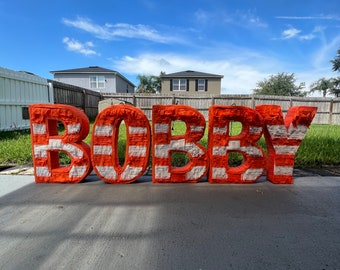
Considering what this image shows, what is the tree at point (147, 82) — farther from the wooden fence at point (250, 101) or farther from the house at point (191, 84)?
the wooden fence at point (250, 101)

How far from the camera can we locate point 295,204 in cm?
252

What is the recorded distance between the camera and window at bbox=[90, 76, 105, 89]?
22.2 metres

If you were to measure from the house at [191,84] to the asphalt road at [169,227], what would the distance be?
19.2 metres

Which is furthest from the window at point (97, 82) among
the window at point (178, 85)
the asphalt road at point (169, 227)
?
the asphalt road at point (169, 227)

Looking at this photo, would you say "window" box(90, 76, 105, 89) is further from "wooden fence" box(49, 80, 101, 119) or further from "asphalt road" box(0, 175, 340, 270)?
"asphalt road" box(0, 175, 340, 270)

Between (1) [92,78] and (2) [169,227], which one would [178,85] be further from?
(2) [169,227]

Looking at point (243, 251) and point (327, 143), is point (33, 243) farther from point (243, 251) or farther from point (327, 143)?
point (327, 143)

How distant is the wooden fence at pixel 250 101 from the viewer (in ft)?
43.7

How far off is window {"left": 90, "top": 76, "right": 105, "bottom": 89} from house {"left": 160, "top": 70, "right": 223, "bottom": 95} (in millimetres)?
5922

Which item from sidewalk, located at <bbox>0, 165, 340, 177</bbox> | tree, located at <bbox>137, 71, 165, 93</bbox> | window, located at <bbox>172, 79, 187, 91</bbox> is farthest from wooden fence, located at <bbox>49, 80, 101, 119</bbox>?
tree, located at <bbox>137, 71, 165, 93</bbox>

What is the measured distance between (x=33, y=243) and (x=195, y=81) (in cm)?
2095

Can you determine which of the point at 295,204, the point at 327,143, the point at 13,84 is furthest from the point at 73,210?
the point at 13,84

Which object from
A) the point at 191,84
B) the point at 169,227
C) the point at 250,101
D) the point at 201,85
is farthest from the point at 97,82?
the point at 169,227

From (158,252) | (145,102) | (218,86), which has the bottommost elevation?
(158,252)
